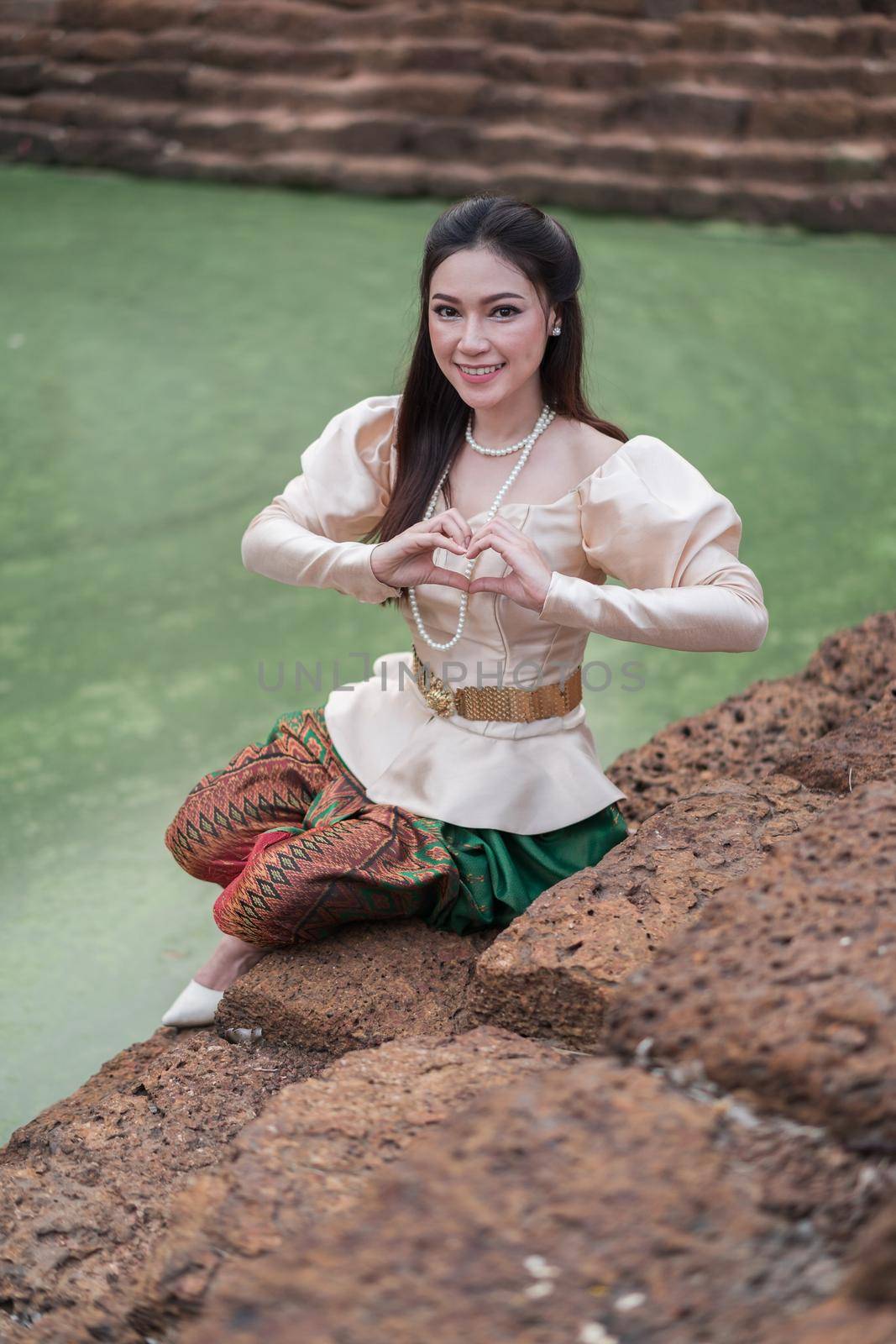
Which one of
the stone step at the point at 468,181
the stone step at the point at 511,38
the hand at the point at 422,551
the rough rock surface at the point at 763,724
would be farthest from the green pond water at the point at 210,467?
the stone step at the point at 511,38

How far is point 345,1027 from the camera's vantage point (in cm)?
173

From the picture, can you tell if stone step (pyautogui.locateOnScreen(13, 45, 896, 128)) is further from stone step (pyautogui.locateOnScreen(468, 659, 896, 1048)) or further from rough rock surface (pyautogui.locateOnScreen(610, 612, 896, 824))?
stone step (pyautogui.locateOnScreen(468, 659, 896, 1048))

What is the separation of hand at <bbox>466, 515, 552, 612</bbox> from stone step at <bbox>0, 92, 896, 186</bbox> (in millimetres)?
4908

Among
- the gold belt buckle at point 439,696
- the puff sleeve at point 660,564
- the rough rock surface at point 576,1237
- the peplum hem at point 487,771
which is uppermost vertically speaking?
the puff sleeve at point 660,564

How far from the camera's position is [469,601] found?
1.91 metres

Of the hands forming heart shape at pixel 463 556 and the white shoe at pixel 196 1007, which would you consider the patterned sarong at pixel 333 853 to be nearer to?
the white shoe at pixel 196 1007

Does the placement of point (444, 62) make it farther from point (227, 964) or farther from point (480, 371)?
point (227, 964)

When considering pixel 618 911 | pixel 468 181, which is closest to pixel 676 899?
pixel 618 911

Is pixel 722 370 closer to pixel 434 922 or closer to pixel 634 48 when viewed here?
pixel 634 48

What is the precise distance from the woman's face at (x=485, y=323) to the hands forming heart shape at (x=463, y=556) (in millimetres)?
186

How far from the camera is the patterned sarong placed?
1784 mm

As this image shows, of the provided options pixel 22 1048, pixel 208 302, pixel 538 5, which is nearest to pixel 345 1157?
pixel 22 1048

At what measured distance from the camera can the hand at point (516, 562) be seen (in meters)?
1.72

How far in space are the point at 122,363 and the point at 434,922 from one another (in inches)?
127
